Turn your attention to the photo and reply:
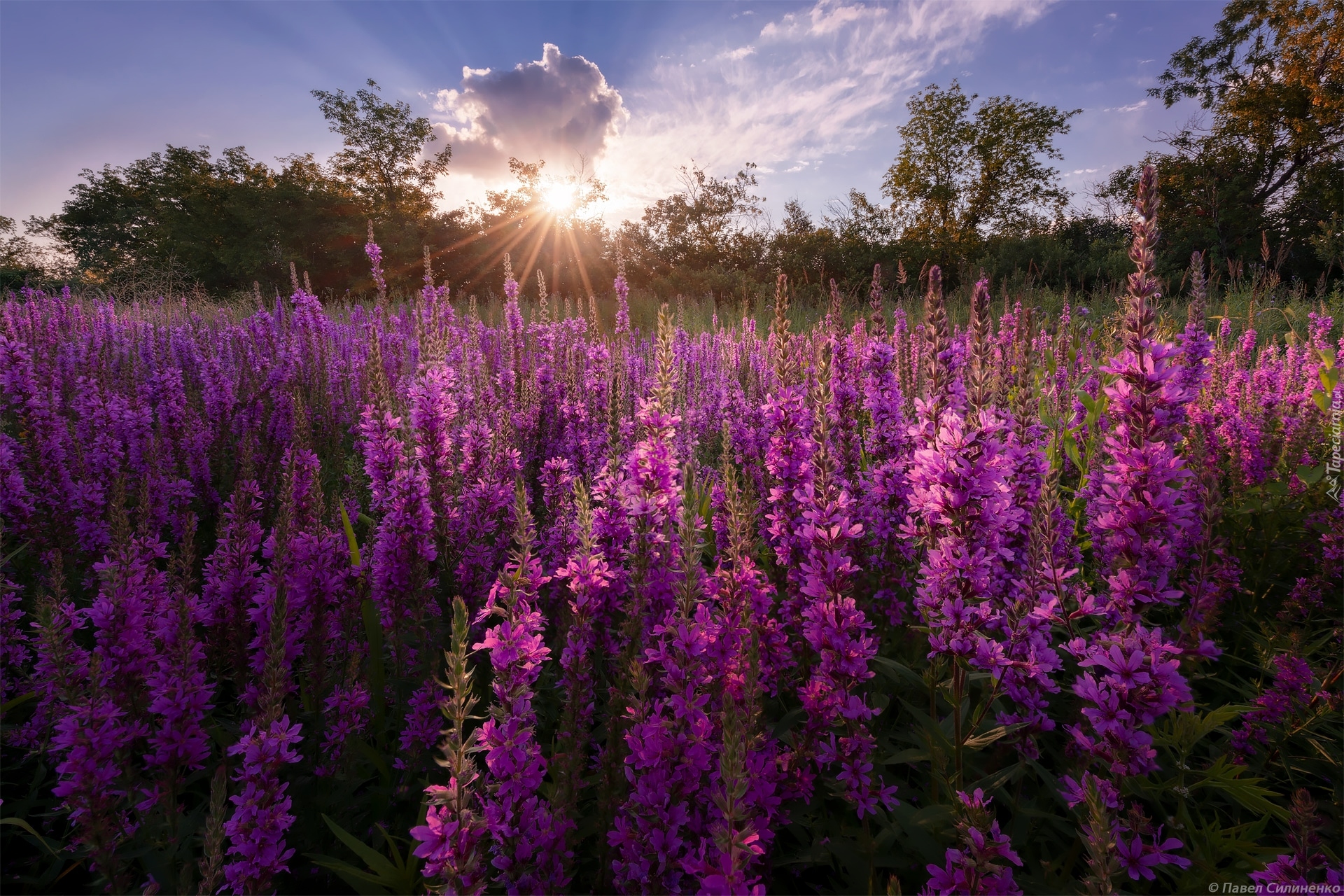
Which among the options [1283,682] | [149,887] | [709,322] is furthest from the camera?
[709,322]

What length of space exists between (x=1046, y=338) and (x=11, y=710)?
9785mm

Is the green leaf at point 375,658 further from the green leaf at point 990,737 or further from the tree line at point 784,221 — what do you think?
the tree line at point 784,221

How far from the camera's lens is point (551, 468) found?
10.5 feet

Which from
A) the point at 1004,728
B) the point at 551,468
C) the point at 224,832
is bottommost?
the point at 224,832

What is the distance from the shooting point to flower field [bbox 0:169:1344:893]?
4.68 ft

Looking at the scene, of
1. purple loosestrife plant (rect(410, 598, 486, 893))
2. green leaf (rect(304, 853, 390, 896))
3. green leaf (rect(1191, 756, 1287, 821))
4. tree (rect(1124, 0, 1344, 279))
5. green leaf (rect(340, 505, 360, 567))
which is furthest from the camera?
tree (rect(1124, 0, 1344, 279))

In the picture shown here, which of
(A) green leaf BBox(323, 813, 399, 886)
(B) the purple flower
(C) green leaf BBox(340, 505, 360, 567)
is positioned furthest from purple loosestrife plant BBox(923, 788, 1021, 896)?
(C) green leaf BBox(340, 505, 360, 567)

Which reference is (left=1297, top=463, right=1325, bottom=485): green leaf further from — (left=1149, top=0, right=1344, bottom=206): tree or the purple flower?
(left=1149, top=0, right=1344, bottom=206): tree

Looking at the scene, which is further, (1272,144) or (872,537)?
(1272,144)

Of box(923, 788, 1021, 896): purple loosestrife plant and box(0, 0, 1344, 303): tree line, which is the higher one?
box(0, 0, 1344, 303): tree line

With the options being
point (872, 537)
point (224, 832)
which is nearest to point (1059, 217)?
point (872, 537)

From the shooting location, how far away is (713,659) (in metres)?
1.67

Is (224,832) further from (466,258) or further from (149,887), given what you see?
(466,258)

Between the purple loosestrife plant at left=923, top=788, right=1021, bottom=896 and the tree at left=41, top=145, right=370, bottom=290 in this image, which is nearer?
the purple loosestrife plant at left=923, top=788, right=1021, bottom=896
